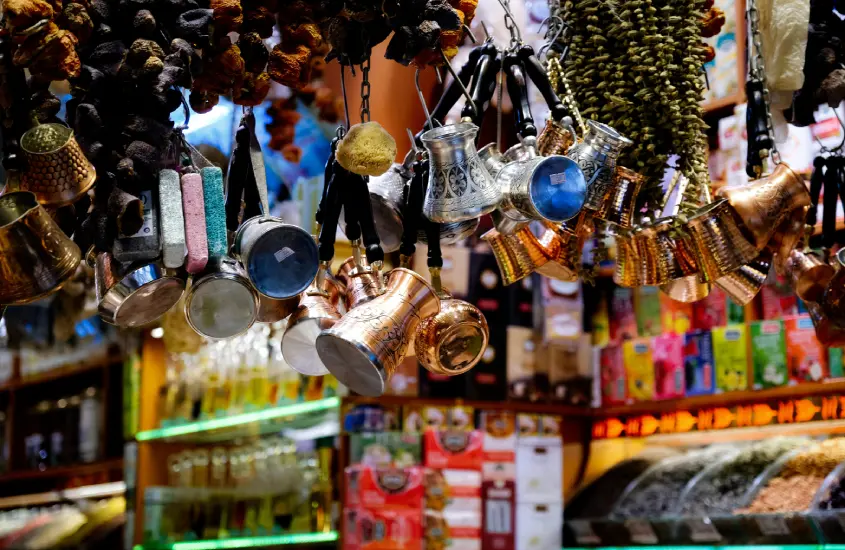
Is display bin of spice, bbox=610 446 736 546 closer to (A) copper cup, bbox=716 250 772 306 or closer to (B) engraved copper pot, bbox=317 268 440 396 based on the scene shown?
(A) copper cup, bbox=716 250 772 306

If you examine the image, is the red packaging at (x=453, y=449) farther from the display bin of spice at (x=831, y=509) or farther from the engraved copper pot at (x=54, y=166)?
the engraved copper pot at (x=54, y=166)

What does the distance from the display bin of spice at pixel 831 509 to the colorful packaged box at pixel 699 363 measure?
0.61 metres

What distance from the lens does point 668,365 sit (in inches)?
137

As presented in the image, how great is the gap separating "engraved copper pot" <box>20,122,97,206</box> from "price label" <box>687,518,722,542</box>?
7.36 ft

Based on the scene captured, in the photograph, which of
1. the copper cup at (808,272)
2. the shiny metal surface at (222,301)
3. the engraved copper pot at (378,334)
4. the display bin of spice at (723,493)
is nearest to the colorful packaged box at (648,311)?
the display bin of spice at (723,493)

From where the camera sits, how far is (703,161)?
179cm

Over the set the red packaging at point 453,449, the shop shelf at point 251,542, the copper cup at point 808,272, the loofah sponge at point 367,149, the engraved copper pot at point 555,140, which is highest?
the engraved copper pot at point 555,140

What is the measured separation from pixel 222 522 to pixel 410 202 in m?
2.76

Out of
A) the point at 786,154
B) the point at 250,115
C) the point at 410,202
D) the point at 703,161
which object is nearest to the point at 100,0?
the point at 250,115

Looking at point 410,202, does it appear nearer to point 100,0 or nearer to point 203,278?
point 203,278

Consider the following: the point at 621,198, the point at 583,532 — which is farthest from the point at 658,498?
the point at 621,198

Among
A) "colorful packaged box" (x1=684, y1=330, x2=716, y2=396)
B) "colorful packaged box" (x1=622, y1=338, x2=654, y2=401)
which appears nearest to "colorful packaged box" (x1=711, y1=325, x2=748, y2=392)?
"colorful packaged box" (x1=684, y1=330, x2=716, y2=396)

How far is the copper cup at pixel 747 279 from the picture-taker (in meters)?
1.82

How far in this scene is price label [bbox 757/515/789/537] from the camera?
9.18 feet
